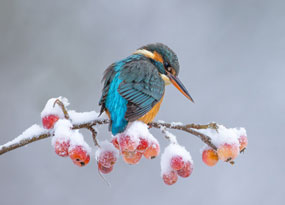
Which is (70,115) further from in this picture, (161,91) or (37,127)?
(161,91)

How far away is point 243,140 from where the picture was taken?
46.7 inches

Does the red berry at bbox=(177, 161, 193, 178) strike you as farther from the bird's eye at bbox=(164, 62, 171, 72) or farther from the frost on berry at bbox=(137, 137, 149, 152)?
the bird's eye at bbox=(164, 62, 171, 72)

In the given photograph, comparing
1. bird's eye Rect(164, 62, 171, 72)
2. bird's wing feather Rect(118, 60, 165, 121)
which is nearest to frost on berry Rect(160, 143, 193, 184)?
bird's wing feather Rect(118, 60, 165, 121)

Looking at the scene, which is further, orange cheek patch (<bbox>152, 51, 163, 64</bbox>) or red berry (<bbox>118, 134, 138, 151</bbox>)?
orange cheek patch (<bbox>152, 51, 163, 64</bbox>)

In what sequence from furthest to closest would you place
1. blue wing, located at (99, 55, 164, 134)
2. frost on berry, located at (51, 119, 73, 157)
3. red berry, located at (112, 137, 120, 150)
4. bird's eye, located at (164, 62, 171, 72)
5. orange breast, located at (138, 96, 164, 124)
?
bird's eye, located at (164, 62, 171, 72)
orange breast, located at (138, 96, 164, 124)
blue wing, located at (99, 55, 164, 134)
red berry, located at (112, 137, 120, 150)
frost on berry, located at (51, 119, 73, 157)

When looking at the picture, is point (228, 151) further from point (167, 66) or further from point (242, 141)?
point (167, 66)

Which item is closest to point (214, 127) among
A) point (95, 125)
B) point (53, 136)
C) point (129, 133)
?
point (129, 133)

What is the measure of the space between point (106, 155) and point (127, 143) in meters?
0.16

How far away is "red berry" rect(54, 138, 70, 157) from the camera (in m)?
1.03

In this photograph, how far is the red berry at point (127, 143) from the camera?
1043mm

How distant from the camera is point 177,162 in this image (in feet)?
3.77

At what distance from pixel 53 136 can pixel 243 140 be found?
64 cm

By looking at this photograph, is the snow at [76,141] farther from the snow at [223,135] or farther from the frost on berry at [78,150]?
the snow at [223,135]

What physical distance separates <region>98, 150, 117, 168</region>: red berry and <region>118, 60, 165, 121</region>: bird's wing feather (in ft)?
0.53
